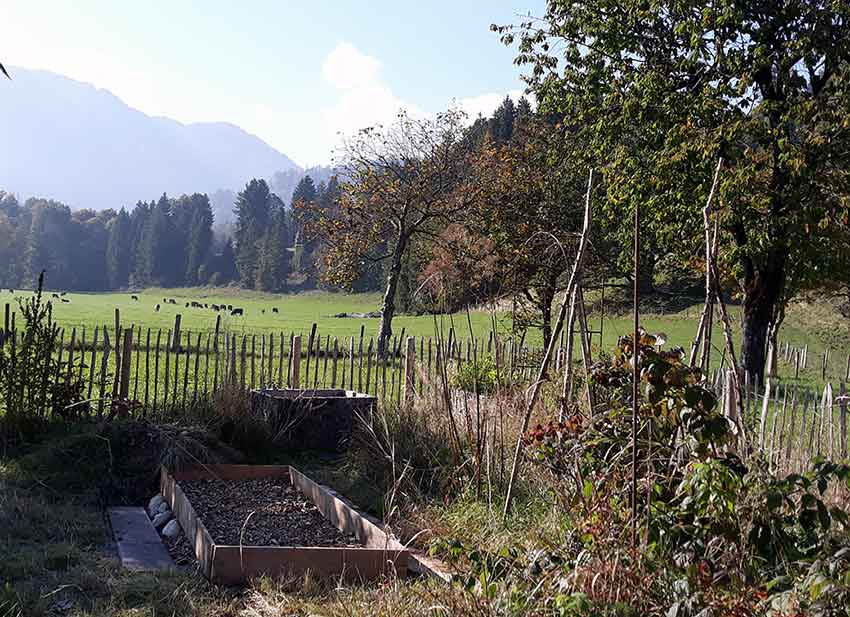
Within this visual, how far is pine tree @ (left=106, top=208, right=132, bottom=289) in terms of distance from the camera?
→ 95.4m

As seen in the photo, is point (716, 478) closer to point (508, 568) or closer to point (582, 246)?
point (508, 568)

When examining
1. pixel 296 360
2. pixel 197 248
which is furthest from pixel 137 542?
pixel 197 248

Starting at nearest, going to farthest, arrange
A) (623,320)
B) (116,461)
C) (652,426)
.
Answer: (652,426), (116,461), (623,320)

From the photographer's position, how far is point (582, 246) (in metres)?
4.34

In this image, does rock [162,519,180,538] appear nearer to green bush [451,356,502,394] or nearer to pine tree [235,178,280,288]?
green bush [451,356,502,394]

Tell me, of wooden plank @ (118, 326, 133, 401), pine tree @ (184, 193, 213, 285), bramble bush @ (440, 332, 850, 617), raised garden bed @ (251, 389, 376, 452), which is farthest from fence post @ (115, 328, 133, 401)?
pine tree @ (184, 193, 213, 285)

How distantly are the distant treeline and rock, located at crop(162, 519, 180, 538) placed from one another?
75915 millimetres

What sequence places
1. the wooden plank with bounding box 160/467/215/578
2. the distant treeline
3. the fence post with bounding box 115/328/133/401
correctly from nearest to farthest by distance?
the wooden plank with bounding box 160/467/215/578
the fence post with bounding box 115/328/133/401
the distant treeline

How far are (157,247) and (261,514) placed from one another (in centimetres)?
9160

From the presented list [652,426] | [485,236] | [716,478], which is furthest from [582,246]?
[485,236]

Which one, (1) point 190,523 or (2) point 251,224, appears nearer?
(1) point 190,523

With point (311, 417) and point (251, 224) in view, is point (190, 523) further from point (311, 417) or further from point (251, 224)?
point (251, 224)

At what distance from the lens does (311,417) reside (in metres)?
8.08

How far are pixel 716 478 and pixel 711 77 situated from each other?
1438cm
